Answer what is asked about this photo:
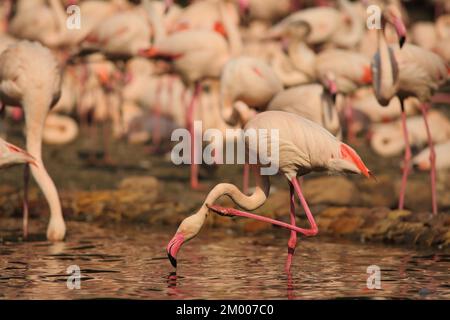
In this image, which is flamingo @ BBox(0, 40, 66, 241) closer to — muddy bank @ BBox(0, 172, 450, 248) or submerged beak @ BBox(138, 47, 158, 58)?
muddy bank @ BBox(0, 172, 450, 248)

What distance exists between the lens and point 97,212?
11.1 metres

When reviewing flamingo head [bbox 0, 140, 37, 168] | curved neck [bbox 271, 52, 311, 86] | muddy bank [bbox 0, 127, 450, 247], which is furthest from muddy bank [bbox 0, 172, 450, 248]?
curved neck [bbox 271, 52, 311, 86]

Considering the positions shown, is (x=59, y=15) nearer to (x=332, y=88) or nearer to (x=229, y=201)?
(x=229, y=201)

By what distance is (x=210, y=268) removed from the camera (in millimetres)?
8375

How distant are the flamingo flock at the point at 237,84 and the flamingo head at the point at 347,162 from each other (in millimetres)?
10

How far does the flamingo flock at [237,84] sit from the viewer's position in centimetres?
863

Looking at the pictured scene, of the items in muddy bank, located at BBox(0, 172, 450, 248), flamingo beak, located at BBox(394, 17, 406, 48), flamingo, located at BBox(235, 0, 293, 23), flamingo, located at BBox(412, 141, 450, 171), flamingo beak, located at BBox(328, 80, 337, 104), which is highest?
flamingo, located at BBox(235, 0, 293, 23)

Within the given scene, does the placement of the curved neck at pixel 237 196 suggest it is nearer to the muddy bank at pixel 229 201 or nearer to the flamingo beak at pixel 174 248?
the flamingo beak at pixel 174 248

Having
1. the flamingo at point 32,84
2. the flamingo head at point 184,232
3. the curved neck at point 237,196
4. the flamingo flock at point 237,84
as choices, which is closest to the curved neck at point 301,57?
the flamingo flock at point 237,84

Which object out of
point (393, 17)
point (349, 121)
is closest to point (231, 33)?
point (349, 121)

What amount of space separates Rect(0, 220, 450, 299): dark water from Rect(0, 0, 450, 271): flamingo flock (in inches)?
12.4

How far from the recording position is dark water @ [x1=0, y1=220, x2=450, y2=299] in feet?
24.1
